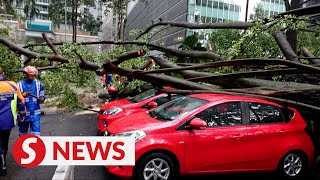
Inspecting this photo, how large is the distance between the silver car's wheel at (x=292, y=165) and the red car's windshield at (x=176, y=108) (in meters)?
1.84

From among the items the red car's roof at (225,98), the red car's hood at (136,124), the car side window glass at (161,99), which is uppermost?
the red car's roof at (225,98)

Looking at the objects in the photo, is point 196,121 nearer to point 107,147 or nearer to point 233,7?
point 107,147

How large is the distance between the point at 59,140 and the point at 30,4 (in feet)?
203

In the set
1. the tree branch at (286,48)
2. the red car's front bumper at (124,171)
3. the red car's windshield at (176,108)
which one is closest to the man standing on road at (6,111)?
the red car's front bumper at (124,171)

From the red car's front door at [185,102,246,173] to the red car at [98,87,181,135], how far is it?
7.47 feet

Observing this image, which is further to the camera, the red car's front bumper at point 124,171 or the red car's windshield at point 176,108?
the red car's windshield at point 176,108

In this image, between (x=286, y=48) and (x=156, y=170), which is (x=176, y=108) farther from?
(x=286, y=48)

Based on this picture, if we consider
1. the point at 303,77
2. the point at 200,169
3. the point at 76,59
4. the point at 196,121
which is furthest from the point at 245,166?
the point at 76,59

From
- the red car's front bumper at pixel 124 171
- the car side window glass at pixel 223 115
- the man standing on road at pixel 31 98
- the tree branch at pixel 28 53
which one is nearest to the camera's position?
the red car's front bumper at pixel 124 171

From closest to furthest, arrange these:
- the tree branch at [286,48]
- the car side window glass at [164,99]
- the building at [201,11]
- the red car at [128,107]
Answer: the tree branch at [286,48], the red car at [128,107], the car side window glass at [164,99], the building at [201,11]

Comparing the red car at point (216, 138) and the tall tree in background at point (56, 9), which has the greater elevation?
the tall tree in background at point (56, 9)

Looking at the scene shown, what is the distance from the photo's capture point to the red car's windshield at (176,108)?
531cm

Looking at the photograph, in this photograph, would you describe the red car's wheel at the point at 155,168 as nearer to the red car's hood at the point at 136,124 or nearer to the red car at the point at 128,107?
the red car's hood at the point at 136,124

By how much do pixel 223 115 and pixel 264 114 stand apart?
79cm
